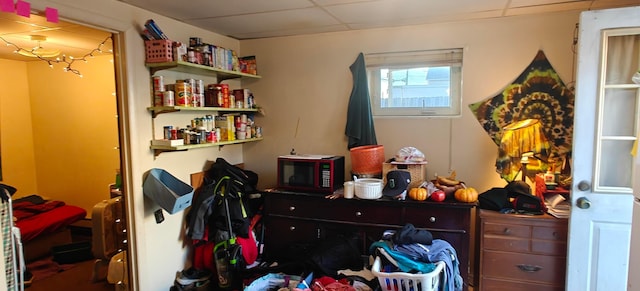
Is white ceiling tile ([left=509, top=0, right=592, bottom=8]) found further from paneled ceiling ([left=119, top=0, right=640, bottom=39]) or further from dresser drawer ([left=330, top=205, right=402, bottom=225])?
dresser drawer ([left=330, top=205, right=402, bottom=225])

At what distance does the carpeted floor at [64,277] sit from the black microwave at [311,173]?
174 cm

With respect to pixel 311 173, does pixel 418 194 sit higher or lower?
lower

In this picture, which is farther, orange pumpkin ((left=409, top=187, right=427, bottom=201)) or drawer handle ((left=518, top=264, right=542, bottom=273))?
orange pumpkin ((left=409, top=187, right=427, bottom=201))

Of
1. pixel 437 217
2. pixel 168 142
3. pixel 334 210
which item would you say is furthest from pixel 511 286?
pixel 168 142

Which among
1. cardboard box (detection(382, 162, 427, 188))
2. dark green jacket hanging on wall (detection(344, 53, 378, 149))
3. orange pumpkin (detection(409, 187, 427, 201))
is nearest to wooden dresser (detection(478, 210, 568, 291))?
orange pumpkin (detection(409, 187, 427, 201))

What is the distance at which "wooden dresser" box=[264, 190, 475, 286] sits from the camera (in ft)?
8.50

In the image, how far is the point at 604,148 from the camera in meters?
2.18

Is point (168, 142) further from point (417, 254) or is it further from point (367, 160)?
point (417, 254)

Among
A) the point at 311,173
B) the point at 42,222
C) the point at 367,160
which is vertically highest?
the point at 367,160

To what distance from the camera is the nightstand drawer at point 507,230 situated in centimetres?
243

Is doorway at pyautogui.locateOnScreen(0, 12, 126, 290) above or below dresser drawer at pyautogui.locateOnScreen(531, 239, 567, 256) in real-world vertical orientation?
above

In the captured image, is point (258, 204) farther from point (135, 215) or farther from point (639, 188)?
point (639, 188)

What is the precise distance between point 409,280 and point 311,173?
1270mm

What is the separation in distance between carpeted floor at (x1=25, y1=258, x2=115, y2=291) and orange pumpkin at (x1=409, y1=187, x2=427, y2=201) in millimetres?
2578
